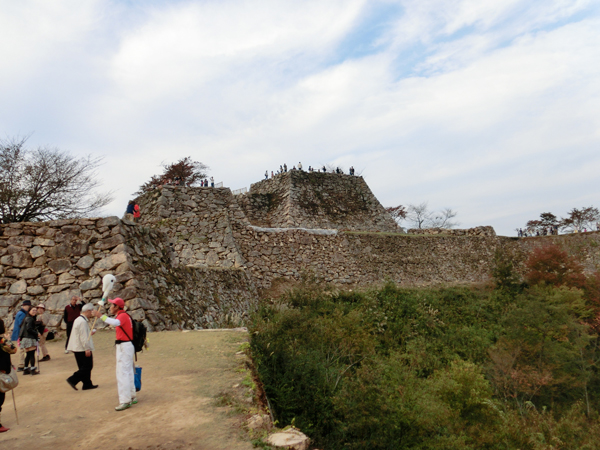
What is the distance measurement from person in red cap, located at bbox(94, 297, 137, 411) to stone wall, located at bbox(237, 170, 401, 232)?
23142 millimetres

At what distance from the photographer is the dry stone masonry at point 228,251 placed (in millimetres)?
10234

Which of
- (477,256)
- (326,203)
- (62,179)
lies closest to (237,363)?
(62,179)

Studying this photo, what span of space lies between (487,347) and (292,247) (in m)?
10.5

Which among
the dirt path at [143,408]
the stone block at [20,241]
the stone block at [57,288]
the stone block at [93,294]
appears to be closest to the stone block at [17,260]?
the stone block at [20,241]

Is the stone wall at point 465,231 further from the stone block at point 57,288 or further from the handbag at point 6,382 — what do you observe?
the handbag at point 6,382

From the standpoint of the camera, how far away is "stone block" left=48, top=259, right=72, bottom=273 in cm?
1029

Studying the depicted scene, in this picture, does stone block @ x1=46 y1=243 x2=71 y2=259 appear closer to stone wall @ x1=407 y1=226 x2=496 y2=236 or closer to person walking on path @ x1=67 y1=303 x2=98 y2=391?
person walking on path @ x1=67 y1=303 x2=98 y2=391

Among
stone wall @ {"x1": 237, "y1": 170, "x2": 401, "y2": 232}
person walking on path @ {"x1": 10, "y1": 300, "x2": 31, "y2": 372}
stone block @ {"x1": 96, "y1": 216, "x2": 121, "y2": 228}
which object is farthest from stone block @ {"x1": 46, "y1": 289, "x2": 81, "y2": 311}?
stone wall @ {"x1": 237, "y1": 170, "x2": 401, "y2": 232}

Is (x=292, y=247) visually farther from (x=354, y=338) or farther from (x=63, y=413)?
(x=63, y=413)

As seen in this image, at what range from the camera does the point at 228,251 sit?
17641 mm

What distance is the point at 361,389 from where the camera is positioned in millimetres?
8398

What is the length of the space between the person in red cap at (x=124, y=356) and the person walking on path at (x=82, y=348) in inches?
33.3

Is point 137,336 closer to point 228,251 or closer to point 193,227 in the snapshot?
point 228,251

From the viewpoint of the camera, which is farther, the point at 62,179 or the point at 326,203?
the point at 326,203
